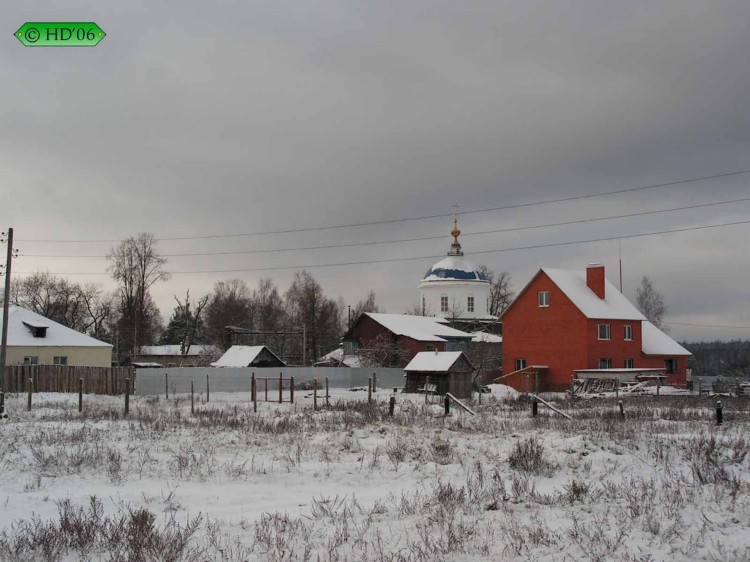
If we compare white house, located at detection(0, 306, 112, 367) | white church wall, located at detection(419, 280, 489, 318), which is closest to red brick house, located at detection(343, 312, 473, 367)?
white church wall, located at detection(419, 280, 489, 318)

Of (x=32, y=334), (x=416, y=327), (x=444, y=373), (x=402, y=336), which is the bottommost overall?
(x=444, y=373)

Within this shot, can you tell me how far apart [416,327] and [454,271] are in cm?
1832

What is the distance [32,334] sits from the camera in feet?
173

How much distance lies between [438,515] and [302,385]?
41208mm

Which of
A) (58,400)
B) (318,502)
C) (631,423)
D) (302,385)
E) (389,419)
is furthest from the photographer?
(302,385)

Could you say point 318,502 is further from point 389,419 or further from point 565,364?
point 565,364

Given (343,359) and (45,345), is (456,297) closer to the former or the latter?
(343,359)

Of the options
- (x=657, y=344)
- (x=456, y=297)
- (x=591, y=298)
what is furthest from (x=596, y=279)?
(x=456, y=297)

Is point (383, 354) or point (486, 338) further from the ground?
point (486, 338)

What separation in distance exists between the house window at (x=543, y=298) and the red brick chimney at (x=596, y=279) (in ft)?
13.0

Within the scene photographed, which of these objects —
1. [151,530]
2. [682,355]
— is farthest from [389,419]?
[682,355]

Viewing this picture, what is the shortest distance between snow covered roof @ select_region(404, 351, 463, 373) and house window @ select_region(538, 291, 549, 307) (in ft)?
45.7

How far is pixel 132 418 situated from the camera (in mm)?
24047

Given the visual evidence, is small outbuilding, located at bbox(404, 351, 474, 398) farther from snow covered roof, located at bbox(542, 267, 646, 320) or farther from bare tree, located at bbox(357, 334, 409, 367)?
bare tree, located at bbox(357, 334, 409, 367)
